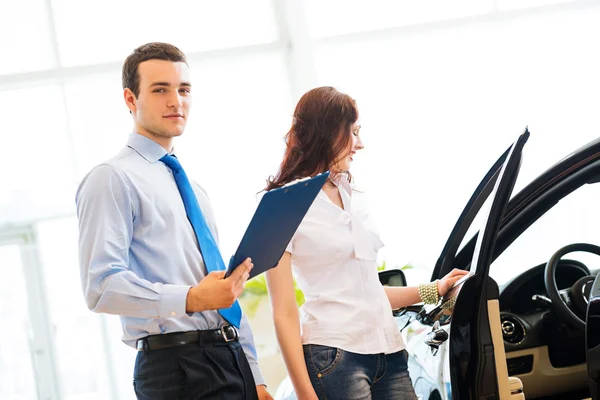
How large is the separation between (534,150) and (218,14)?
8.61ft

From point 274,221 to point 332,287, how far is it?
1.23 ft

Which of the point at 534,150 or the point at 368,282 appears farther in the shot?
the point at 534,150

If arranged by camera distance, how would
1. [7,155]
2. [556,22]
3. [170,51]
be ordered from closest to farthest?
[170,51]
[7,155]
[556,22]

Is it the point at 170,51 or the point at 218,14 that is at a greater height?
the point at 218,14

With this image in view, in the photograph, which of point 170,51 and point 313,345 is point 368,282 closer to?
point 313,345

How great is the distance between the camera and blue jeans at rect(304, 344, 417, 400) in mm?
1650

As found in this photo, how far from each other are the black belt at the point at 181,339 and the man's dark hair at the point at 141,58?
1.89ft

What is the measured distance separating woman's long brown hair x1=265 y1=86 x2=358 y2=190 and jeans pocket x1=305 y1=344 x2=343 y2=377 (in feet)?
1.26

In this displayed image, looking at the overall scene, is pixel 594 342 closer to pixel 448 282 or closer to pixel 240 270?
pixel 448 282

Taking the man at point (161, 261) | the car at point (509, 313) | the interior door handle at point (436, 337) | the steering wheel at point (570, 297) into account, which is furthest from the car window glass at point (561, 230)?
the man at point (161, 261)

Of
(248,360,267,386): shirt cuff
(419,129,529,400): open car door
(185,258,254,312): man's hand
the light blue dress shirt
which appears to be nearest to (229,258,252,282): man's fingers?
(185,258,254,312): man's hand

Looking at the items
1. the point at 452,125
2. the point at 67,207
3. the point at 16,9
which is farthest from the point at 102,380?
the point at 452,125

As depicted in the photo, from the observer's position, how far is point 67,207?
18.6 ft

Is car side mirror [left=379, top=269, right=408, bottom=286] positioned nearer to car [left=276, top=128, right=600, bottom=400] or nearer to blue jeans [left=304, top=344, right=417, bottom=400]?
car [left=276, top=128, right=600, bottom=400]
